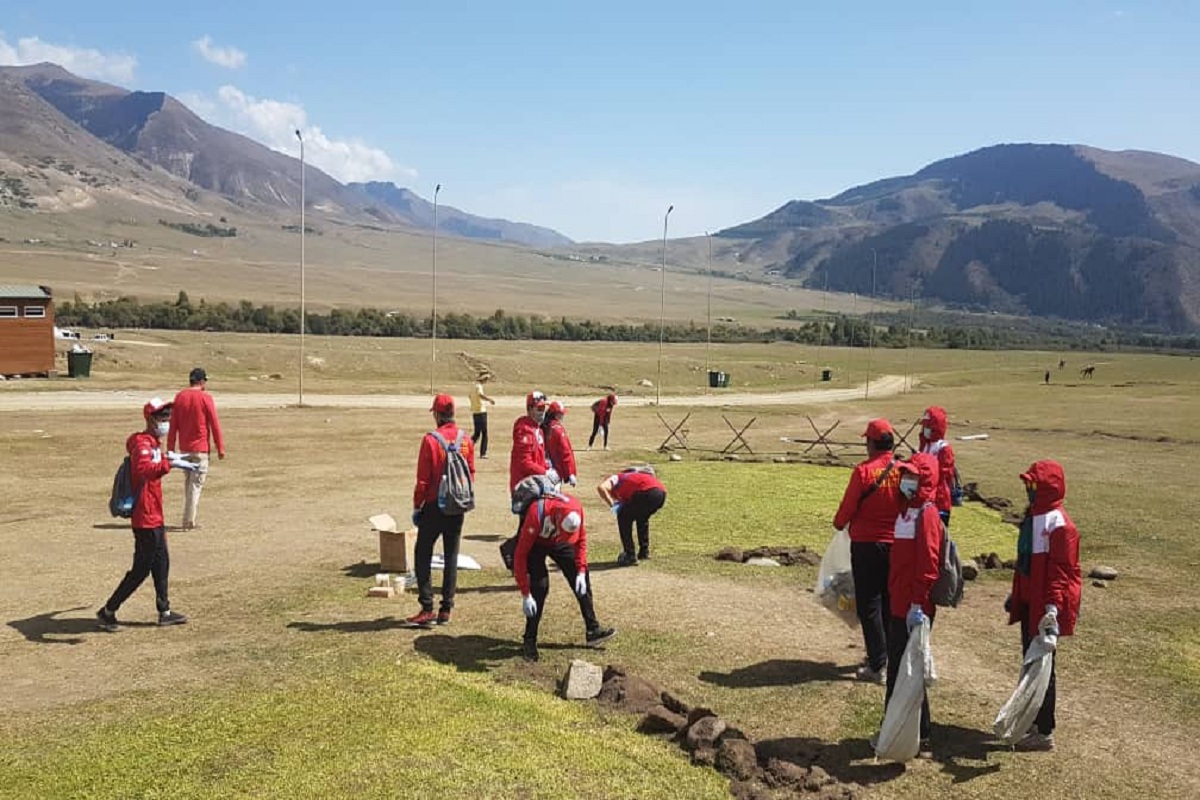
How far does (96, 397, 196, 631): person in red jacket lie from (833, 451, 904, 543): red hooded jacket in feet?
25.1

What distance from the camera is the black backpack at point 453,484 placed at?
11.2 m

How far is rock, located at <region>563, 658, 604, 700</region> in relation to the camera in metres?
9.65

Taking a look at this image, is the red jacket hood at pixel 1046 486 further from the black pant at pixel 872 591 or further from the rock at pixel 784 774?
the rock at pixel 784 774

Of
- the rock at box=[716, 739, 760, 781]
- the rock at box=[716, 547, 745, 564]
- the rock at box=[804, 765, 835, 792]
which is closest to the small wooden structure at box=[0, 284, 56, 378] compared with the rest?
the rock at box=[716, 547, 745, 564]

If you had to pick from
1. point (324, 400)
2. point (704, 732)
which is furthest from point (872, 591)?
point (324, 400)

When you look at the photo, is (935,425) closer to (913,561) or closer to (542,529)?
(913,561)

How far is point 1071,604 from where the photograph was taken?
867 cm

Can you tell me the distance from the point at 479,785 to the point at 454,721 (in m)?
1.20

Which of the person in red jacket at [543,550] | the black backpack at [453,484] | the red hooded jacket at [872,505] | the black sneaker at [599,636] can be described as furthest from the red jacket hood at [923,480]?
the black backpack at [453,484]

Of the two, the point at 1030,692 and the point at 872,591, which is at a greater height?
the point at 872,591

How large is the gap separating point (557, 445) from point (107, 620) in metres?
5.99

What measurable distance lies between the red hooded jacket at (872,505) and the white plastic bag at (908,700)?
1.42 meters

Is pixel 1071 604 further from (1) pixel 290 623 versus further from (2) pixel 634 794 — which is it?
(1) pixel 290 623

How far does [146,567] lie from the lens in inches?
452
